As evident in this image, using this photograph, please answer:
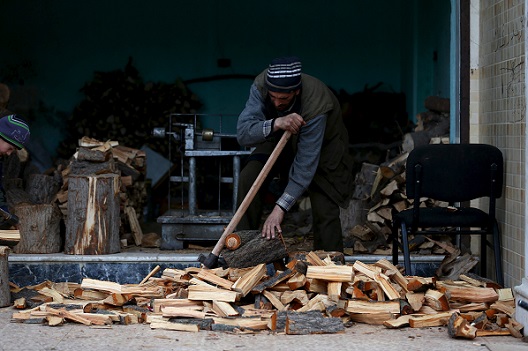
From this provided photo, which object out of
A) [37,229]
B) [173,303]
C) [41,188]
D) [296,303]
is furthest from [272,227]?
[41,188]

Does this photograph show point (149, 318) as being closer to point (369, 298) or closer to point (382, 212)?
point (369, 298)

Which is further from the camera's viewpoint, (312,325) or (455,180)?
(455,180)

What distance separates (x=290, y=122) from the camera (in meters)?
6.00

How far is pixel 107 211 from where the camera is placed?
283 inches

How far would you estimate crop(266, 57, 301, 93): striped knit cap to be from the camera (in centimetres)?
605

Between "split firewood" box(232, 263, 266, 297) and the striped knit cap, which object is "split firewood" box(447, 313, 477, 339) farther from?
the striped knit cap

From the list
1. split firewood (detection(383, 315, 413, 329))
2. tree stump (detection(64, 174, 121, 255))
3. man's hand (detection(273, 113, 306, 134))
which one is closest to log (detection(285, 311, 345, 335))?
split firewood (detection(383, 315, 413, 329))

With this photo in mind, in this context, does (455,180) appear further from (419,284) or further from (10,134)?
(10,134)

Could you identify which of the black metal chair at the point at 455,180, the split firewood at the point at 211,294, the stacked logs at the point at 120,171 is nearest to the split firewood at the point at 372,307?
the black metal chair at the point at 455,180

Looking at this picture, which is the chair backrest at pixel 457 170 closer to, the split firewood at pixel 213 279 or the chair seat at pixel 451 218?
the chair seat at pixel 451 218

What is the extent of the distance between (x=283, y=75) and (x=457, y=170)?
1374mm

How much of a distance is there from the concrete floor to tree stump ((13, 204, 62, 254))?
5.72 feet

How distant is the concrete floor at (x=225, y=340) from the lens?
5008mm

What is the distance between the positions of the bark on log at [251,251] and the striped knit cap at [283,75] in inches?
40.4
